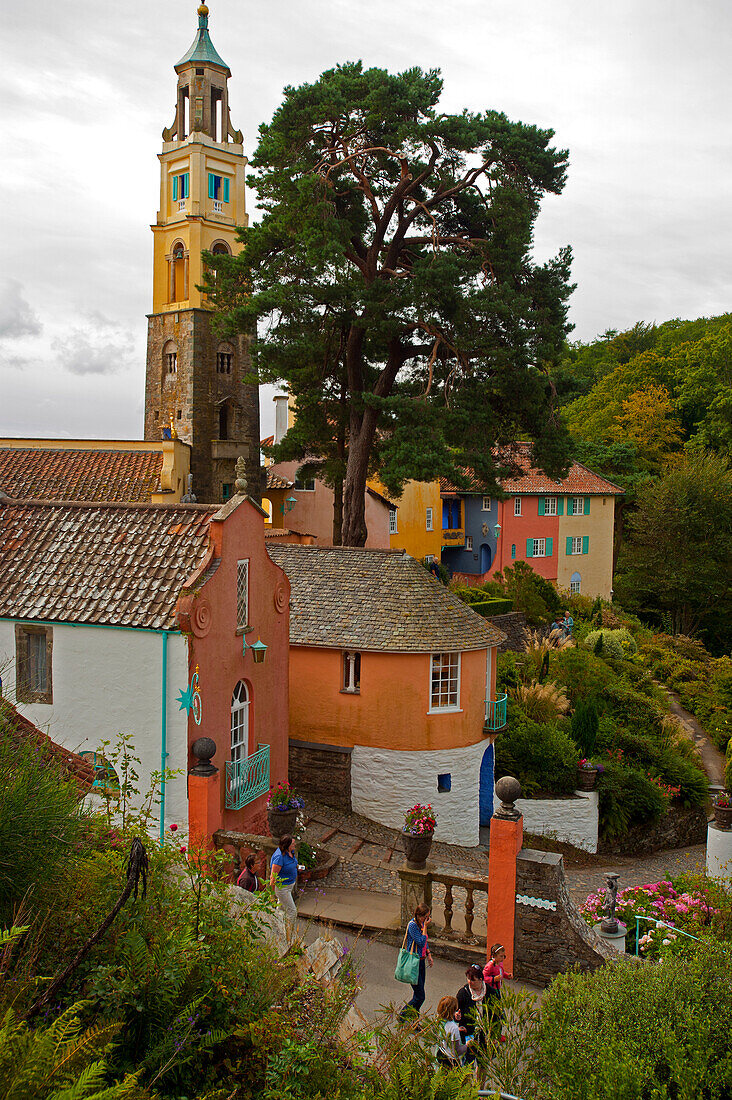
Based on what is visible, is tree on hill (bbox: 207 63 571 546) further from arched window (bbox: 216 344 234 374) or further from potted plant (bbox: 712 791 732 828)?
arched window (bbox: 216 344 234 374)

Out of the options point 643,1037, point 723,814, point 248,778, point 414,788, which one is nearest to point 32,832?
point 643,1037

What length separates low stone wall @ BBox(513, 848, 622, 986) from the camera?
1048cm

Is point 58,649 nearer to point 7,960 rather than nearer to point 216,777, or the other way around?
point 216,777

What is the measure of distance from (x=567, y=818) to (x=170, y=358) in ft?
97.9

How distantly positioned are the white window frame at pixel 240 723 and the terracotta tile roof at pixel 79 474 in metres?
14.2

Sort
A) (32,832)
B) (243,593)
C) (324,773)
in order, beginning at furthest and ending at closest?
(324,773), (243,593), (32,832)

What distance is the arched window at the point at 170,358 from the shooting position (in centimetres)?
4062

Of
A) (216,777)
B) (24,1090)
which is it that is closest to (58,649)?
(216,777)

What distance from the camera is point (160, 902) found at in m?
5.77

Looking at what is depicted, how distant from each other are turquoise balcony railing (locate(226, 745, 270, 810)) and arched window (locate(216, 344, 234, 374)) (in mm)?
29062

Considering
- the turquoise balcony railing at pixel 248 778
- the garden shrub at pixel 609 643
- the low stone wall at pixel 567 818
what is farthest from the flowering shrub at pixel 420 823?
the garden shrub at pixel 609 643

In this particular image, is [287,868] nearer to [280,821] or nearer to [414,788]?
[280,821]

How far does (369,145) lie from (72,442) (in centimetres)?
1521

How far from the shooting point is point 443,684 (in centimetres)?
1950
